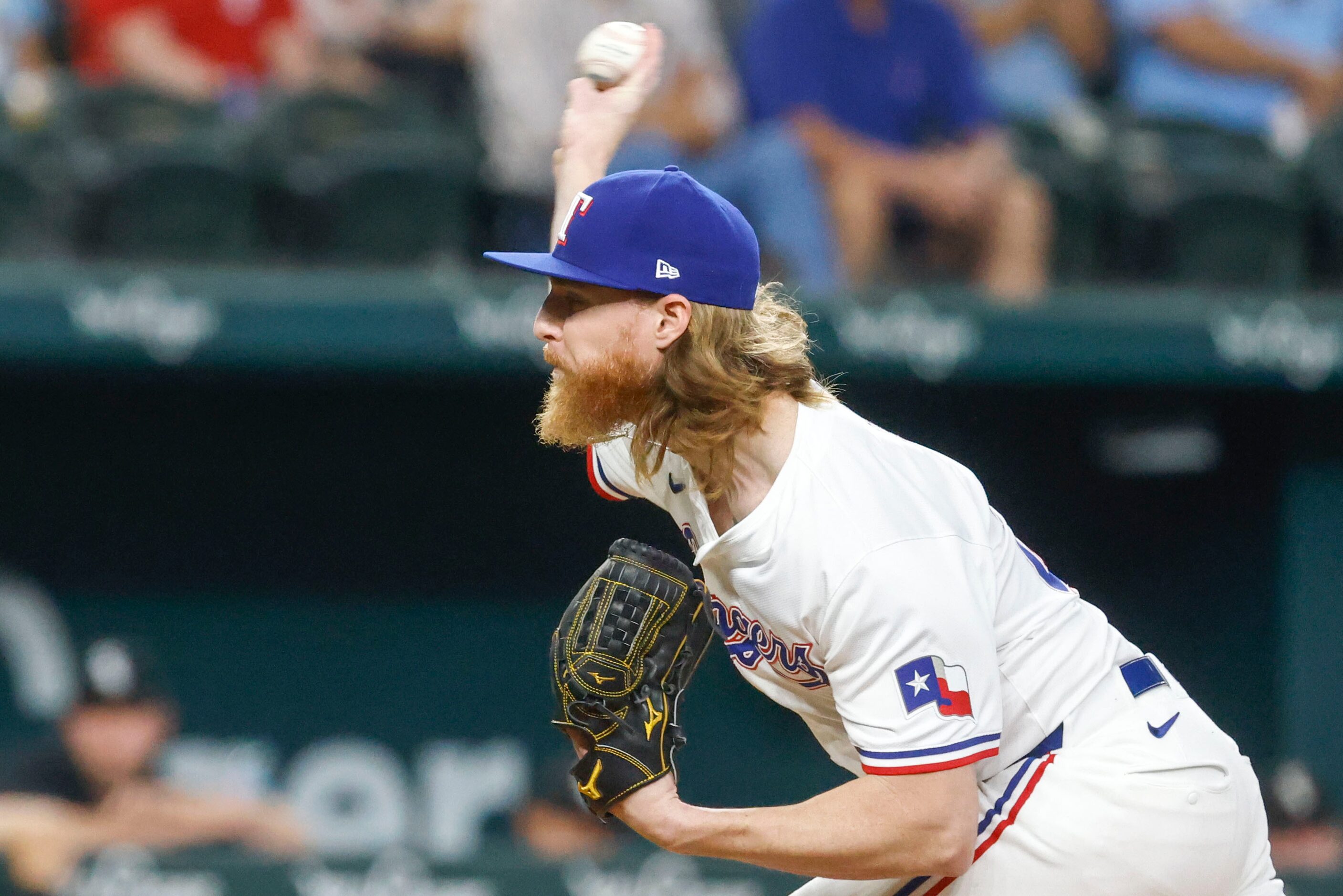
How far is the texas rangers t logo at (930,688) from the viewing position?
2.07m

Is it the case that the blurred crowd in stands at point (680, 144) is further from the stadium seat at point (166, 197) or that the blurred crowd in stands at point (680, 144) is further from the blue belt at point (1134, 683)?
the blue belt at point (1134, 683)

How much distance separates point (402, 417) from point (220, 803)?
148 cm

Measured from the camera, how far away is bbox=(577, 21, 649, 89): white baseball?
9.16ft

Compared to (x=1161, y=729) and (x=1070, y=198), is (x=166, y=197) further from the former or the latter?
(x=1161, y=729)

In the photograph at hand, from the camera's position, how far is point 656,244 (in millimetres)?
2191

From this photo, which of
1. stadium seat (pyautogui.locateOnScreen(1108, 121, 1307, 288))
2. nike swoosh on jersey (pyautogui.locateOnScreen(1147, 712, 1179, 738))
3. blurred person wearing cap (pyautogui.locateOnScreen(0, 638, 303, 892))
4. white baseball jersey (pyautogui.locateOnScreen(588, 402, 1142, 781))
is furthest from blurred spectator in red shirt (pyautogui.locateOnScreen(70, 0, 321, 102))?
nike swoosh on jersey (pyautogui.locateOnScreen(1147, 712, 1179, 738))

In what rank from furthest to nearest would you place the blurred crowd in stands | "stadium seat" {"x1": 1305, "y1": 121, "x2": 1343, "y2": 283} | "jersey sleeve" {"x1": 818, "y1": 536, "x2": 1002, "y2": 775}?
"stadium seat" {"x1": 1305, "y1": 121, "x2": 1343, "y2": 283} < the blurred crowd in stands < "jersey sleeve" {"x1": 818, "y1": 536, "x2": 1002, "y2": 775}

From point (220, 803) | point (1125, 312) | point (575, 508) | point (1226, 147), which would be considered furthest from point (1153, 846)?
point (1226, 147)

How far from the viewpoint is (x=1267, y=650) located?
6.02m

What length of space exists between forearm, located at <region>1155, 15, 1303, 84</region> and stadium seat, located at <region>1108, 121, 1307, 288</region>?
61 centimetres

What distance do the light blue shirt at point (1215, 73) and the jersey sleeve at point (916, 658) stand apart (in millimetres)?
4686

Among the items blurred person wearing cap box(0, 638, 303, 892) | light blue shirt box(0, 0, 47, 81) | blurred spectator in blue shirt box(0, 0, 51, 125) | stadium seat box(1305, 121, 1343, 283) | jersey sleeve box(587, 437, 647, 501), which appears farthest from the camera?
stadium seat box(1305, 121, 1343, 283)

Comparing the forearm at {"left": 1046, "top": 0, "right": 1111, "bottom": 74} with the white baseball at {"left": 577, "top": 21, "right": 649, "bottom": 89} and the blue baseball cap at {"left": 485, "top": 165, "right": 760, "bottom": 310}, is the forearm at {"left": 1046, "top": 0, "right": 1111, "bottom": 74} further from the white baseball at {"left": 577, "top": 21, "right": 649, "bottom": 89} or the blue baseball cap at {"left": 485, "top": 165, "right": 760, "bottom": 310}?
the blue baseball cap at {"left": 485, "top": 165, "right": 760, "bottom": 310}

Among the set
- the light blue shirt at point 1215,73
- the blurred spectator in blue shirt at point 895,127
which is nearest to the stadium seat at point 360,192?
the blurred spectator in blue shirt at point 895,127
